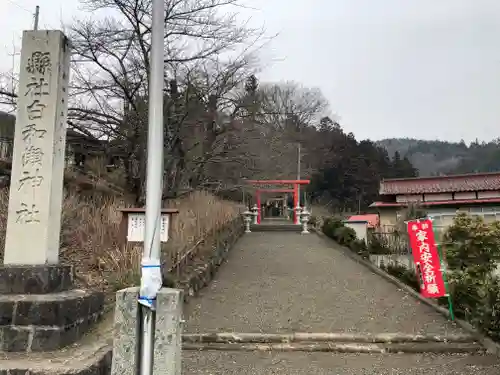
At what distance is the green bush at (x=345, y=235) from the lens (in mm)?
15695

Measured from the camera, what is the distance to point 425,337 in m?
5.87

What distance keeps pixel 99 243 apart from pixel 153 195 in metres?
5.11

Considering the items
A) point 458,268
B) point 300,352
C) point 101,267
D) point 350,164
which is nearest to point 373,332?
point 300,352

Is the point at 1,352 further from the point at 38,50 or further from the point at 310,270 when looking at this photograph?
the point at 310,270

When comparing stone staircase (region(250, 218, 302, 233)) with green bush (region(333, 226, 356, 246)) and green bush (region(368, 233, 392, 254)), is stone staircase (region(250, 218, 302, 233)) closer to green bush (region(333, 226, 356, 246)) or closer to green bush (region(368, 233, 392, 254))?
green bush (region(333, 226, 356, 246))

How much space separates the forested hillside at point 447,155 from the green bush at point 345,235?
33212mm

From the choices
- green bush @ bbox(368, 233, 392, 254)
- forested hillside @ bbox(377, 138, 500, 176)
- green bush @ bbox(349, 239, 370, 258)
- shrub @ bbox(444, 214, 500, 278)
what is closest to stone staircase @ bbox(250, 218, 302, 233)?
green bush @ bbox(368, 233, 392, 254)

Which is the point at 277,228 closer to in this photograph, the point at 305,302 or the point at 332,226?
the point at 332,226

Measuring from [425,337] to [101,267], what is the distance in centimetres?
514

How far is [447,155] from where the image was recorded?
55.2 metres

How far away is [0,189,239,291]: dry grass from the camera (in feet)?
21.1

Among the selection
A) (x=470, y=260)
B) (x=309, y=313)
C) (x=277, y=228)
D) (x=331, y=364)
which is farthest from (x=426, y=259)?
(x=277, y=228)

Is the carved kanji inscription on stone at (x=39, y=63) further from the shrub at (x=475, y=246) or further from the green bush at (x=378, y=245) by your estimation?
the green bush at (x=378, y=245)

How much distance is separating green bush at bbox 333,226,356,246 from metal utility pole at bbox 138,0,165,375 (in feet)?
44.2
